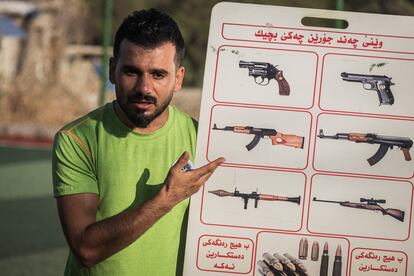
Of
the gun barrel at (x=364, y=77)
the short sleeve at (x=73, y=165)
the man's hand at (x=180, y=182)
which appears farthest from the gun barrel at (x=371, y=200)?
the short sleeve at (x=73, y=165)

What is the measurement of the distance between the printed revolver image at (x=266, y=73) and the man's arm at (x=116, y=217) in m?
0.31

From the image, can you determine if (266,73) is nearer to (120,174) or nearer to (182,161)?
(182,161)

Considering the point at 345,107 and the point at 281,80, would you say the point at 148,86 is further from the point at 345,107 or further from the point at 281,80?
the point at 345,107

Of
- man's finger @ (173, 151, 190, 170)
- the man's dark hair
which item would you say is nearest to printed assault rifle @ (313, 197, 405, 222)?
man's finger @ (173, 151, 190, 170)

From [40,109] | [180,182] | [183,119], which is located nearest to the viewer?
[180,182]

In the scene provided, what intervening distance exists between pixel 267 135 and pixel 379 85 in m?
0.41

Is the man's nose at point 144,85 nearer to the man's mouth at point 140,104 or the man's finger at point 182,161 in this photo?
the man's mouth at point 140,104

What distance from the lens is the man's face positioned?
3.05m

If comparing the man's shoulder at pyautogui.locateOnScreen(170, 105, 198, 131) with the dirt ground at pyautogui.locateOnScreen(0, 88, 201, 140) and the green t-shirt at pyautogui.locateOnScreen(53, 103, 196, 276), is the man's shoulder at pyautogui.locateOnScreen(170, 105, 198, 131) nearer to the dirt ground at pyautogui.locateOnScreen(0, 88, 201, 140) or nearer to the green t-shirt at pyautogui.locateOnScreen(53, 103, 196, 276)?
the green t-shirt at pyautogui.locateOnScreen(53, 103, 196, 276)

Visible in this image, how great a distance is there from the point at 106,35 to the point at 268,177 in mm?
8837

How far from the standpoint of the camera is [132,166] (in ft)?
10.3

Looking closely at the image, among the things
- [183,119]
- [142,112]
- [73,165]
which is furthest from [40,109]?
[142,112]

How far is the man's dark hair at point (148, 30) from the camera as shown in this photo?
3084mm

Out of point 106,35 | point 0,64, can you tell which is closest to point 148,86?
point 106,35
